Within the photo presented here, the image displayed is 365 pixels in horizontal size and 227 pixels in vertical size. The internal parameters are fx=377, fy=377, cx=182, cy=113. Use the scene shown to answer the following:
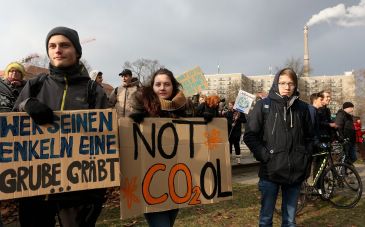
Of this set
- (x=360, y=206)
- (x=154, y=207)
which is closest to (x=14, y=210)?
(x=154, y=207)

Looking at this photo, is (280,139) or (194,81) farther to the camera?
(194,81)

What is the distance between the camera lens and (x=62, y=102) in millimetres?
2525

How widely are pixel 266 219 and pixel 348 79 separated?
4296 inches

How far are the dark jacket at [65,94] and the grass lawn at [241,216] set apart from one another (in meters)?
2.77

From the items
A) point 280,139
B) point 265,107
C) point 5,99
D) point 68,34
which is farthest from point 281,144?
point 5,99

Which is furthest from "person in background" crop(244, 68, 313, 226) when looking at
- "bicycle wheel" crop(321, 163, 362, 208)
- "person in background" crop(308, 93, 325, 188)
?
"bicycle wheel" crop(321, 163, 362, 208)

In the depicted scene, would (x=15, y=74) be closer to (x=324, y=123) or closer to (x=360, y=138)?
(x=324, y=123)

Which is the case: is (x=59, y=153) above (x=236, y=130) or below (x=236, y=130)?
above

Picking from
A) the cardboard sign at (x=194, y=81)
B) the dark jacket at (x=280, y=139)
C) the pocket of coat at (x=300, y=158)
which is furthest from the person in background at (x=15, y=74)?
the cardboard sign at (x=194, y=81)

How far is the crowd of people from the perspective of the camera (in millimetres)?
2467

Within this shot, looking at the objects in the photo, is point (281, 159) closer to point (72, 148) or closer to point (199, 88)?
point (72, 148)

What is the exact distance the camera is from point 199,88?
8.66 meters

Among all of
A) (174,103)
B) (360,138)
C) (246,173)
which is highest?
(174,103)

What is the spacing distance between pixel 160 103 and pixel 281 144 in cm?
140
